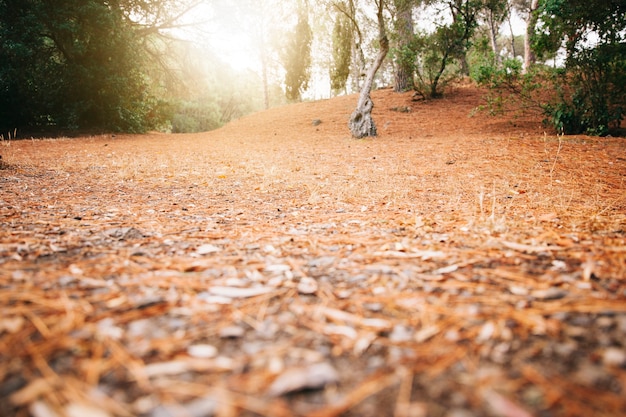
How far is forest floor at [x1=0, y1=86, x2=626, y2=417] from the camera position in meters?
0.79

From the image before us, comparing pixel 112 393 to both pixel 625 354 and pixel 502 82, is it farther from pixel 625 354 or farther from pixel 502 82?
pixel 502 82

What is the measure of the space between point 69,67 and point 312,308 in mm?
14948

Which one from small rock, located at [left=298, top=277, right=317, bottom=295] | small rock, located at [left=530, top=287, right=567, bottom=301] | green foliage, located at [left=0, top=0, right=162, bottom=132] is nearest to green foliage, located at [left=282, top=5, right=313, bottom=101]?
green foliage, located at [left=0, top=0, right=162, bottom=132]

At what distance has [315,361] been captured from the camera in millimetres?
939

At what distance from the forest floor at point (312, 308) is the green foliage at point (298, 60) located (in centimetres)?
2060

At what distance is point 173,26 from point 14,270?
14683 millimetres

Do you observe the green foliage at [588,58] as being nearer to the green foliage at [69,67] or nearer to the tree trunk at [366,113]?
the tree trunk at [366,113]

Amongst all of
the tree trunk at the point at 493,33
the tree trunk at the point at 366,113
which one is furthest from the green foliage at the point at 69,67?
the tree trunk at the point at 493,33

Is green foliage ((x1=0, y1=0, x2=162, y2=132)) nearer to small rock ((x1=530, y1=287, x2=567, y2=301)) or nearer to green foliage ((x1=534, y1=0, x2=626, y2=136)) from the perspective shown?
green foliage ((x1=534, y1=0, x2=626, y2=136))

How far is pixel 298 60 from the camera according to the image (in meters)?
21.9

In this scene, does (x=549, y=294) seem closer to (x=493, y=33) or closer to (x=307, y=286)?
(x=307, y=286)

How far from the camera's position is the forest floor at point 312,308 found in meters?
0.79

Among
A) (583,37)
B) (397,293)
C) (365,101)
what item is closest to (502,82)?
(583,37)

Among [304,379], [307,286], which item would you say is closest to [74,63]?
[307,286]
